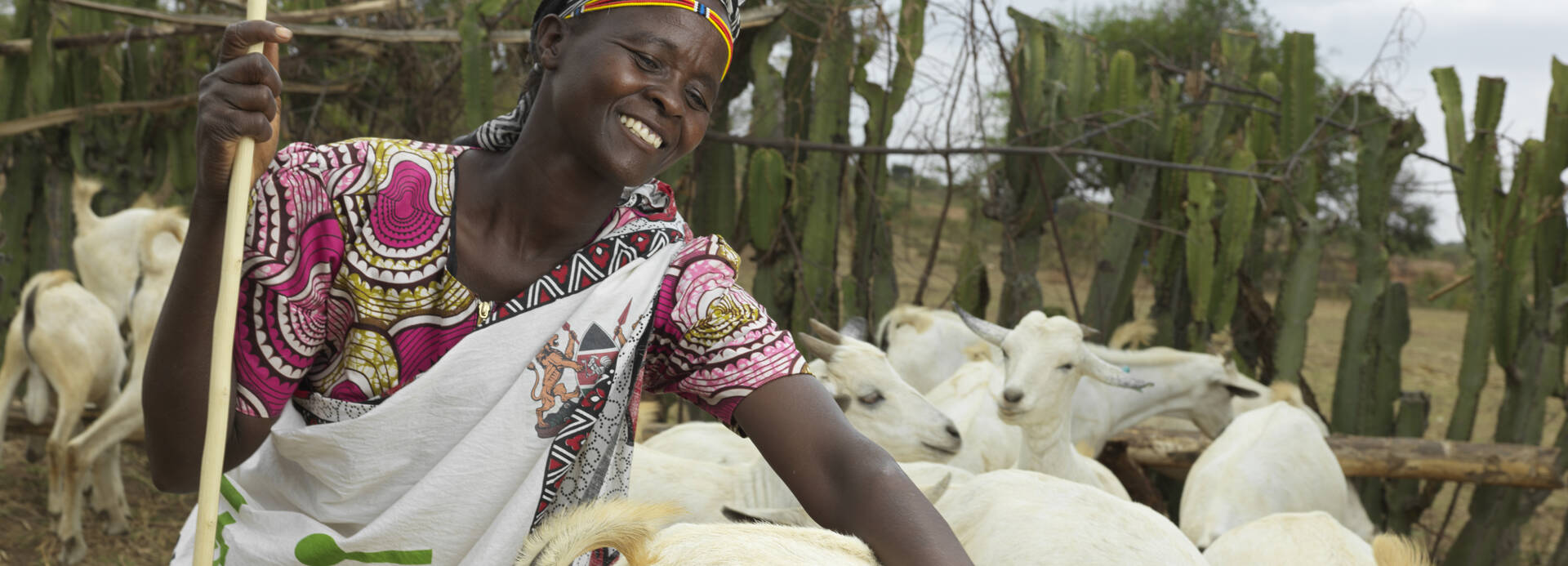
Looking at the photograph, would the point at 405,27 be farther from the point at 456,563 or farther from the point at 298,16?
the point at 456,563

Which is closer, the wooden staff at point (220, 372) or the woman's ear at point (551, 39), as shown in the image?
the wooden staff at point (220, 372)

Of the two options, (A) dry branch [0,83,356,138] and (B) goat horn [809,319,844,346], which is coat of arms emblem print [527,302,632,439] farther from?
(A) dry branch [0,83,356,138]

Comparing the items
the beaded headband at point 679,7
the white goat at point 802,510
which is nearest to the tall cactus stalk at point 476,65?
the white goat at point 802,510

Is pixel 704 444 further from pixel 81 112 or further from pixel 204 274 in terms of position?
pixel 81 112

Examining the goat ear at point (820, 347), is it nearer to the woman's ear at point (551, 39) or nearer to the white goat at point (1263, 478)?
the white goat at point (1263, 478)

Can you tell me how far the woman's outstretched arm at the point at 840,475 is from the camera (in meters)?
1.73

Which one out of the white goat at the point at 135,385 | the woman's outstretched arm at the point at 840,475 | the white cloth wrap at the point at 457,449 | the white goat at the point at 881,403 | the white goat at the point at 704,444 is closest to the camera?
the woman's outstretched arm at the point at 840,475

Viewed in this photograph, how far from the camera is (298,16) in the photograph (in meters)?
6.55

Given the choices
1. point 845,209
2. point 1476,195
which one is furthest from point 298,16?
point 1476,195

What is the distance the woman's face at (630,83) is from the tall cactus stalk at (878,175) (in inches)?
192

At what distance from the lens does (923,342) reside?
249 inches

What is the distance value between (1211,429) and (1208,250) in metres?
1.06

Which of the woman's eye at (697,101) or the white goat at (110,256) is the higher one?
the woman's eye at (697,101)

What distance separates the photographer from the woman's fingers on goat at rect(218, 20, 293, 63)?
147 centimetres
